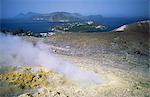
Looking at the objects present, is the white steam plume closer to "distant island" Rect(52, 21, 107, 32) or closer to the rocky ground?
the rocky ground

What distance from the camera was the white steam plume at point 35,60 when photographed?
948 centimetres

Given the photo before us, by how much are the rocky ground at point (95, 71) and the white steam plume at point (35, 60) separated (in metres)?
0.34

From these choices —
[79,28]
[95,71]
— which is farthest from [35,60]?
[79,28]

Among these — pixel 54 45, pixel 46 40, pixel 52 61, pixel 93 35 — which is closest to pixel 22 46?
pixel 52 61

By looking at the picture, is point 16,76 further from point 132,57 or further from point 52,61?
point 132,57

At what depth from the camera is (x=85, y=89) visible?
27.6ft

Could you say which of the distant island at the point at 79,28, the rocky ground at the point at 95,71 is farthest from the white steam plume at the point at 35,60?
the distant island at the point at 79,28

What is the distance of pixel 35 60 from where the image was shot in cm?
1077

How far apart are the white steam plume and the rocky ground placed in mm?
342

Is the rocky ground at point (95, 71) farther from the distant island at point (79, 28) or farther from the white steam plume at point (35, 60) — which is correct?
the distant island at point (79, 28)

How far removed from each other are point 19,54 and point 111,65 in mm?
3846

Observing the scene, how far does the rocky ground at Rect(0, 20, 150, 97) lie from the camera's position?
831cm

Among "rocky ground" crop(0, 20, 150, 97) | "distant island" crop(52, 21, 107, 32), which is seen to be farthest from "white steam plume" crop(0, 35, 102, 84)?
"distant island" crop(52, 21, 107, 32)

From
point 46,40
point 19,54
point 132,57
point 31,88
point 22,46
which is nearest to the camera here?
point 31,88
